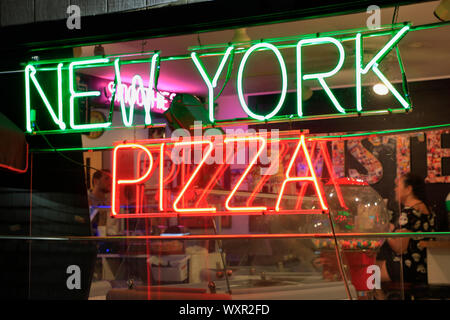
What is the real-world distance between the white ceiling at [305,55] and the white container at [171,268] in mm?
2062

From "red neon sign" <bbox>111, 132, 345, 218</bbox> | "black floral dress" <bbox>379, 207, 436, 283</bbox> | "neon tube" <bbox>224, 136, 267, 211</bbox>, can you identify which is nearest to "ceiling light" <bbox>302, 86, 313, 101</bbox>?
"black floral dress" <bbox>379, 207, 436, 283</bbox>

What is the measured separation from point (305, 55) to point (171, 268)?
4.06 m

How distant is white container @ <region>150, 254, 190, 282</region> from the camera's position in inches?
167

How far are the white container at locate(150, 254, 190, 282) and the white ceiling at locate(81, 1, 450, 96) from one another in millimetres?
2062

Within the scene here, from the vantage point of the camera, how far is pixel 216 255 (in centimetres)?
438

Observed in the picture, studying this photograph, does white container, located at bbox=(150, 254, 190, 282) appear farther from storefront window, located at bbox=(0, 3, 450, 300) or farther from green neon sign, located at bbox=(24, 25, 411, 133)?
green neon sign, located at bbox=(24, 25, 411, 133)

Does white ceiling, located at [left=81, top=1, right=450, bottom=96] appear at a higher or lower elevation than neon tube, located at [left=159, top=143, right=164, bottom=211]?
higher

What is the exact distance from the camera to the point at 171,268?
4.51 m

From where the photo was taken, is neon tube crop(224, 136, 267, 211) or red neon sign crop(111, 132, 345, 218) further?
red neon sign crop(111, 132, 345, 218)

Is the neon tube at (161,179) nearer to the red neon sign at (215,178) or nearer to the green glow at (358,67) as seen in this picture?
the red neon sign at (215,178)

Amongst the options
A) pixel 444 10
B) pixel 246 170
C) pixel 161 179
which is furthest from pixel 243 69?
pixel 444 10

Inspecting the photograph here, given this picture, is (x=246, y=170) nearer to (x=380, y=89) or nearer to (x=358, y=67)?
(x=358, y=67)
